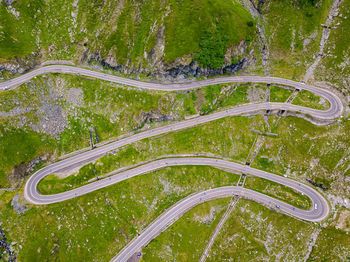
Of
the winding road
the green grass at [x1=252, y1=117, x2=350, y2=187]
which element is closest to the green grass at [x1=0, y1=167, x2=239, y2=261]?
the winding road

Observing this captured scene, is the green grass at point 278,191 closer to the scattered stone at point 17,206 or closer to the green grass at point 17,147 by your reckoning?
the green grass at point 17,147

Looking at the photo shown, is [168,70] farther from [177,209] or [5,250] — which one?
[5,250]

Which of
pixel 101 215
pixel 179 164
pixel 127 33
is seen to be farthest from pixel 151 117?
pixel 101 215

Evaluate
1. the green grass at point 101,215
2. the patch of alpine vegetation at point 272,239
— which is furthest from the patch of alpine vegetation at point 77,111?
the patch of alpine vegetation at point 272,239

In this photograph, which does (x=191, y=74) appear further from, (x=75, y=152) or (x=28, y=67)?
(x=28, y=67)

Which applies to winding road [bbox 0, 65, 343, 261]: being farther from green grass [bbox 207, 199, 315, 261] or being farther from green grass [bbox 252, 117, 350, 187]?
green grass [bbox 252, 117, 350, 187]

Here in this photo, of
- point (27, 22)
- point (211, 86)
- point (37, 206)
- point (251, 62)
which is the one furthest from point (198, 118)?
point (27, 22)
